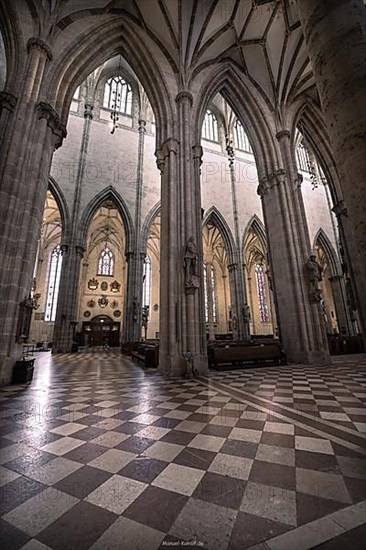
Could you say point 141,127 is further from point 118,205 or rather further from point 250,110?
point 250,110

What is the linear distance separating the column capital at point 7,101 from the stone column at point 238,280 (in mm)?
15545

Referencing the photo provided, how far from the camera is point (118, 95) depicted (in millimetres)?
21656

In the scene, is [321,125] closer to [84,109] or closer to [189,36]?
Answer: [189,36]

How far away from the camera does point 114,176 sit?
1975 centimetres

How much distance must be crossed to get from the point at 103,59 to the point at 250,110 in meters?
7.26

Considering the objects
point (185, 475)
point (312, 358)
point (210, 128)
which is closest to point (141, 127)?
point (210, 128)

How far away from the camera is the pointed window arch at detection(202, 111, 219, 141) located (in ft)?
77.7

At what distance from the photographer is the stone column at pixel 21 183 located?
586 cm

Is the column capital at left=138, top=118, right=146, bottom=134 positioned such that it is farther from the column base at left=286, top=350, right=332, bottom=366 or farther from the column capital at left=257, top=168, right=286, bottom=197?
the column base at left=286, top=350, right=332, bottom=366

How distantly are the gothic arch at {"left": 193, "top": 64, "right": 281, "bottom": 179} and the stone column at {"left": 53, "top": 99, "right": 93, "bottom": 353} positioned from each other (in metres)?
11.7

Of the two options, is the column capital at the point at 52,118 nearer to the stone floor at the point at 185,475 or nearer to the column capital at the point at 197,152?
the column capital at the point at 197,152

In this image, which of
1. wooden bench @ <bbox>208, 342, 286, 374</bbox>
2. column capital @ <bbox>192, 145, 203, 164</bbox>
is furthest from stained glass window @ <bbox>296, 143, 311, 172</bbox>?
wooden bench @ <bbox>208, 342, 286, 374</bbox>

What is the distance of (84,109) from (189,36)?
42.5 ft

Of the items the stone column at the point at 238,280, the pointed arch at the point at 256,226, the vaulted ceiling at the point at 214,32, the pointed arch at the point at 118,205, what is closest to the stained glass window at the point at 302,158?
the stone column at the point at 238,280
